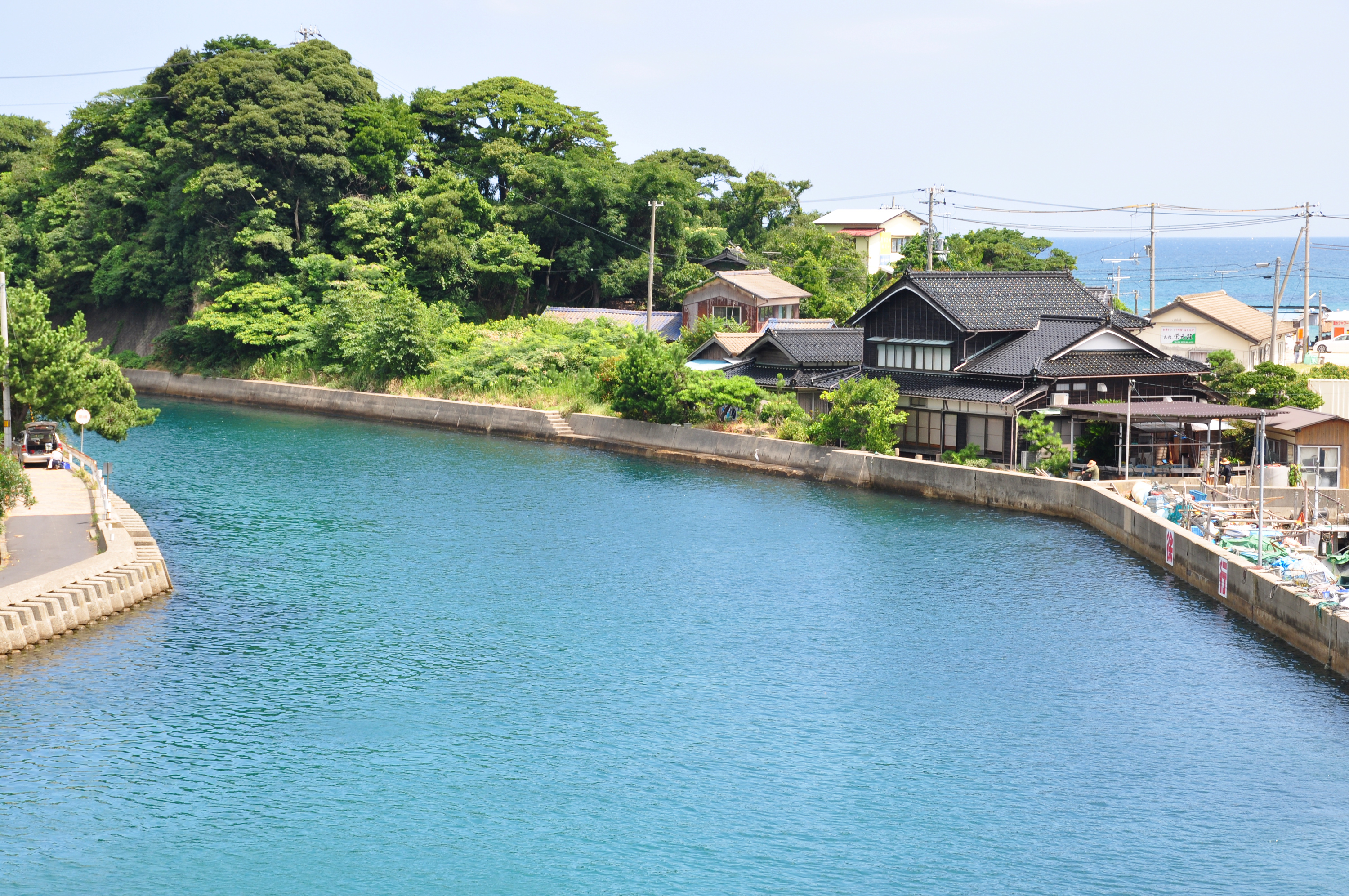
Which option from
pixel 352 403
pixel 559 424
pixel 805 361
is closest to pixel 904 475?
pixel 805 361

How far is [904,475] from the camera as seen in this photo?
49.4 meters

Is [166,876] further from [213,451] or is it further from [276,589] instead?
[213,451]

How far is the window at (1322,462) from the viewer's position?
143 feet

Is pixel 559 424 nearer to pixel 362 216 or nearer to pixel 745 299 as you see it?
pixel 745 299

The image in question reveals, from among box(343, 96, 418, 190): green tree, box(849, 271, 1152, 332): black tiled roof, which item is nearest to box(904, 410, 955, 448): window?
box(849, 271, 1152, 332): black tiled roof

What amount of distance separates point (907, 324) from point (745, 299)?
19.6m

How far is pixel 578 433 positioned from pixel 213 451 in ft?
56.7

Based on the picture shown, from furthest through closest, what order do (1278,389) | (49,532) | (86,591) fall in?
(1278,389)
(49,532)
(86,591)

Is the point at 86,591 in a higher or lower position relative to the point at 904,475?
lower

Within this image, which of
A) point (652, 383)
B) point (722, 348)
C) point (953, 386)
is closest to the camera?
point (953, 386)

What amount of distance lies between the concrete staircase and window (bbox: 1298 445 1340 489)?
1306 inches

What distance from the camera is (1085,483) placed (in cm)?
4469

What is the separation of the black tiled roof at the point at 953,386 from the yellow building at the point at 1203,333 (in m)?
16.1

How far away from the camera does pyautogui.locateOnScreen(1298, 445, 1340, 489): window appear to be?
143ft
